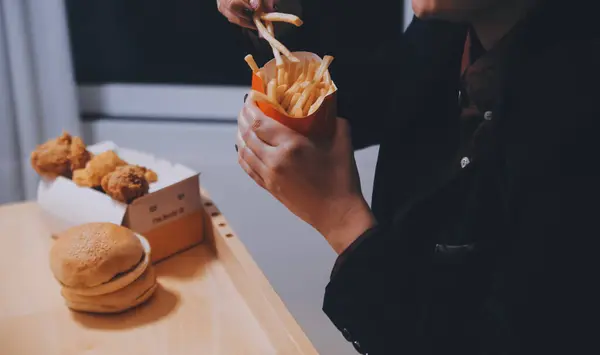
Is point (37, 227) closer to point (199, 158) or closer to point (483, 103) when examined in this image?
point (199, 158)

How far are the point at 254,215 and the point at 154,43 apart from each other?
2.03 ft

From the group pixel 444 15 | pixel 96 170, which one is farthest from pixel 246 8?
pixel 96 170

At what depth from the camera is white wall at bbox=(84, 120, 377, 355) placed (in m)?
2.05

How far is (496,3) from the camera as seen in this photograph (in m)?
0.80

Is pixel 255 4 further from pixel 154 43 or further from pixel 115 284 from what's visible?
pixel 154 43

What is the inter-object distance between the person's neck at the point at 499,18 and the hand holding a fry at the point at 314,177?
9.7 inches

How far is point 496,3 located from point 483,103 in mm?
127

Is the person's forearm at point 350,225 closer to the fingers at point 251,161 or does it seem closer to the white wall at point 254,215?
the fingers at point 251,161

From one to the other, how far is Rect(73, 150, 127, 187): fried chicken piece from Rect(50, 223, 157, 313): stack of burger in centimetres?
15

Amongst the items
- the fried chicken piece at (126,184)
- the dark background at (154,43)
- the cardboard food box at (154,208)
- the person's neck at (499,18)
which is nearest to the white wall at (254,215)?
the dark background at (154,43)

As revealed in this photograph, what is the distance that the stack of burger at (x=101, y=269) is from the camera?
3.71 ft

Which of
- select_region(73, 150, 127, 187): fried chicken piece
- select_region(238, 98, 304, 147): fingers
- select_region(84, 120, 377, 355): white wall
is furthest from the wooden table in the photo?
select_region(84, 120, 377, 355): white wall

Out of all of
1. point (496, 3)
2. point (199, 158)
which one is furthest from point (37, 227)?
point (496, 3)

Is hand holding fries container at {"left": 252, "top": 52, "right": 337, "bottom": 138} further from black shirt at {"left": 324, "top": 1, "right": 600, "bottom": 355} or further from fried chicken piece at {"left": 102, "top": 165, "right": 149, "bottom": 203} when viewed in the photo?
fried chicken piece at {"left": 102, "top": 165, "right": 149, "bottom": 203}
